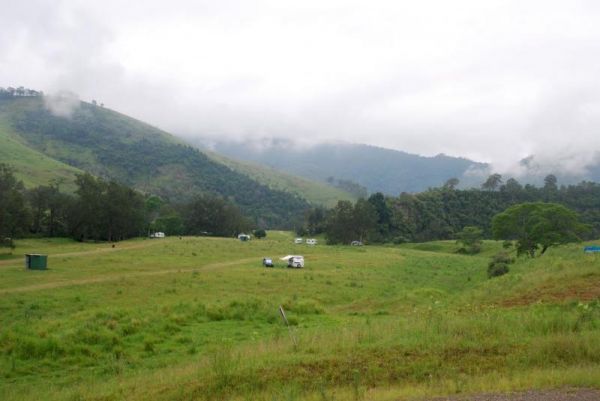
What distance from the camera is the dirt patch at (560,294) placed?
15.8m

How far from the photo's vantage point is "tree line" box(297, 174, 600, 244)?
105812 mm

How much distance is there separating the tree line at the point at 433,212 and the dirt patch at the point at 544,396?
9611 centimetres

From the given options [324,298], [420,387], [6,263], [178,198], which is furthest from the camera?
[178,198]

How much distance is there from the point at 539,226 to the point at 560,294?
39.2 meters

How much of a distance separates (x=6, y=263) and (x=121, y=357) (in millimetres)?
35778

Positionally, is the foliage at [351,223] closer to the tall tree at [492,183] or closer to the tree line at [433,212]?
the tree line at [433,212]

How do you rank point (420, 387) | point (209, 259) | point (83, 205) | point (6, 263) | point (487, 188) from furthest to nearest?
1. point (487, 188)
2. point (83, 205)
3. point (209, 259)
4. point (6, 263)
5. point (420, 387)

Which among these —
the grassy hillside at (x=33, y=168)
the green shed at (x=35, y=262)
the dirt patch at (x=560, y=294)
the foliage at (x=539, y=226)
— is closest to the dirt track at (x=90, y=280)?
the green shed at (x=35, y=262)

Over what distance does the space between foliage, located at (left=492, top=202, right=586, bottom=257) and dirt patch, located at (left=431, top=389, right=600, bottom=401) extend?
4815cm

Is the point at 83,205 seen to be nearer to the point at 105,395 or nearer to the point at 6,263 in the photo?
the point at 6,263

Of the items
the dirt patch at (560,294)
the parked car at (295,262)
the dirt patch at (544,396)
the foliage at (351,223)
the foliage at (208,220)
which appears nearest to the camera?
the dirt patch at (544,396)

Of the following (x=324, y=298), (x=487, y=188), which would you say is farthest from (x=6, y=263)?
(x=487, y=188)

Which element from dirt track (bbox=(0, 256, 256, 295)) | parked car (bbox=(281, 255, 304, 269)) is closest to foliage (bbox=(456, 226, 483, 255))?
parked car (bbox=(281, 255, 304, 269))

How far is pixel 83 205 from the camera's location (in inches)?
3290
